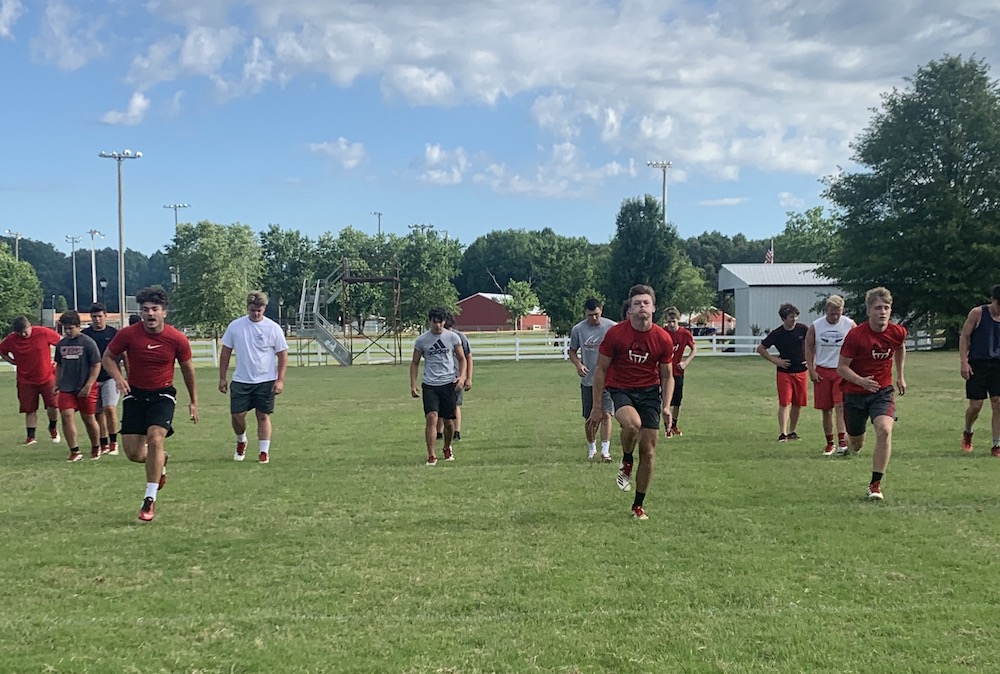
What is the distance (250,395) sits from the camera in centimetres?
1071

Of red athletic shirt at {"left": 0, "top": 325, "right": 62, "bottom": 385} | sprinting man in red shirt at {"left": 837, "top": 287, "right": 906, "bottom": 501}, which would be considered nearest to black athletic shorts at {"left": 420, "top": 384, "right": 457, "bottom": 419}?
sprinting man in red shirt at {"left": 837, "top": 287, "right": 906, "bottom": 501}

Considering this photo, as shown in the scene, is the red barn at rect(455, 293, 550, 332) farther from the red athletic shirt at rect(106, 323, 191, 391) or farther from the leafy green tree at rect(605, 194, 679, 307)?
the red athletic shirt at rect(106, 323, 191, 391)

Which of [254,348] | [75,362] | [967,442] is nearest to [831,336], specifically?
[967,442]

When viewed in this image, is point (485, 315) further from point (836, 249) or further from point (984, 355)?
point (984, 355)

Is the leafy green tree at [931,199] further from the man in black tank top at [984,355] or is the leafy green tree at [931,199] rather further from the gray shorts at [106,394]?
the gray shorts at [106,394]

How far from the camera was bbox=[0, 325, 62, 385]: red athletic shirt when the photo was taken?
12344 mm

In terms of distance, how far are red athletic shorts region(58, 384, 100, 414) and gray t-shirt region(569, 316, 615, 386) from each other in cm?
623

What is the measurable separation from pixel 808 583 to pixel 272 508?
4.77 metres

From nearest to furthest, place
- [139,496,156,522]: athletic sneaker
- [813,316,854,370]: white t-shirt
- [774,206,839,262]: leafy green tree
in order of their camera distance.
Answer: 1. [139,496,156,522]: athletic sneaker
2. [813,316,854,370]: white t-shirt
3. [774,206,839,262]: leafy green tree

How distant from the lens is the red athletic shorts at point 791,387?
11766 mm

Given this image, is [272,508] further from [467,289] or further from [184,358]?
[467,289]

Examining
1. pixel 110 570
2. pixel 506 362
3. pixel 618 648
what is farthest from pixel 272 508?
pixel 506 362

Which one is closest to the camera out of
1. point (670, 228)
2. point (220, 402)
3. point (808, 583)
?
point (808, 583)

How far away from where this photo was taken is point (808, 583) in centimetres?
540
